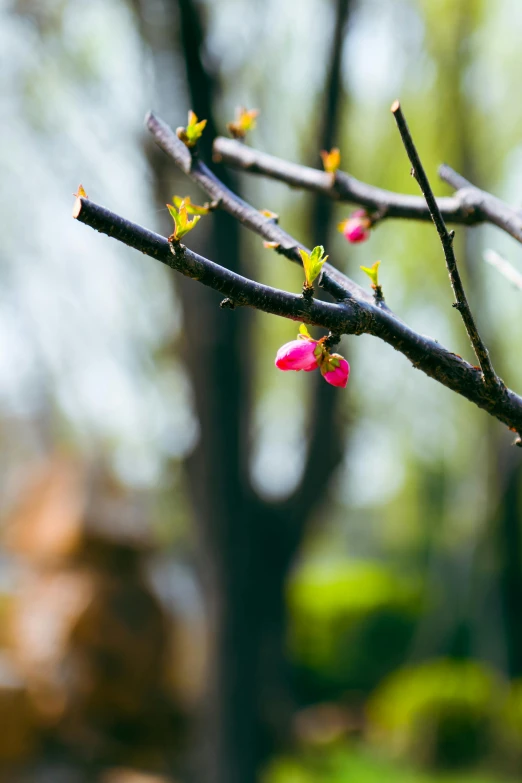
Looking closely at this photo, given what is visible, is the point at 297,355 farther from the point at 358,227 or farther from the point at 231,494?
the point at 231,494

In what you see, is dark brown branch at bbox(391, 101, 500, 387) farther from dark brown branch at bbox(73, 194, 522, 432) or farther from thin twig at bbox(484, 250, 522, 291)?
thin twig at bbox(484, 250, 522, 291)

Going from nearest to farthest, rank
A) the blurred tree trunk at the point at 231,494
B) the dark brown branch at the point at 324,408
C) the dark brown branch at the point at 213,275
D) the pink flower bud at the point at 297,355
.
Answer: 1. the dark brown branch at the point at 213,275
2. the pink flower bud at the point at 297,355
3. the dark brown branch at the point at 324,408
4. the blurred tree trunk at the point at 231,494

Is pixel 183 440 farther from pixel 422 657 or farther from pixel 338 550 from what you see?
pixel 338 550

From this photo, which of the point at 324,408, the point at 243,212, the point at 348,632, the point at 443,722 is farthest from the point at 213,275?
the point at 348,632

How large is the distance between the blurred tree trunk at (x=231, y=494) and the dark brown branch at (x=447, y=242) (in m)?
3.48

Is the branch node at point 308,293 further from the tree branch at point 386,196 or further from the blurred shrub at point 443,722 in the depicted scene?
the blurred shrub at point 443,722

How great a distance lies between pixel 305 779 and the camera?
584 cm

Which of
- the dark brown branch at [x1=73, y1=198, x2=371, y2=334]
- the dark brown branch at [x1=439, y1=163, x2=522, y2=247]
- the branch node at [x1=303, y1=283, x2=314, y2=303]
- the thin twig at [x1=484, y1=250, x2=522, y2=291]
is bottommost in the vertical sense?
the dark brown branch at [x1=73, y1=198, x2=371, y2=334]

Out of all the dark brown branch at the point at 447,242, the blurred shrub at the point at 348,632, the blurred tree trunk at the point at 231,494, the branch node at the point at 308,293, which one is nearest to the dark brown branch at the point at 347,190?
the dark brown branch at the point at 447,242

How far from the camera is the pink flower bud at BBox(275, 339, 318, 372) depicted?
80 cm

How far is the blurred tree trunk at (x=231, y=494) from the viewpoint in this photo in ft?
13.9

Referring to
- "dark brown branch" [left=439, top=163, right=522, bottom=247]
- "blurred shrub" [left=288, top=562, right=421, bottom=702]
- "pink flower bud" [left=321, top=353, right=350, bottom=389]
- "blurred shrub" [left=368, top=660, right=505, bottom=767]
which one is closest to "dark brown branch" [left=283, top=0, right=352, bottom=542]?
"blurred shrub" [left=368, top=660, right=505, bottom=767]

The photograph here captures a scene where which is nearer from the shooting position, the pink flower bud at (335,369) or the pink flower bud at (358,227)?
the pink flower bud at (335,369)

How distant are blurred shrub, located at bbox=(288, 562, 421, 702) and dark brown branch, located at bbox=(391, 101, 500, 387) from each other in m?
8.19
